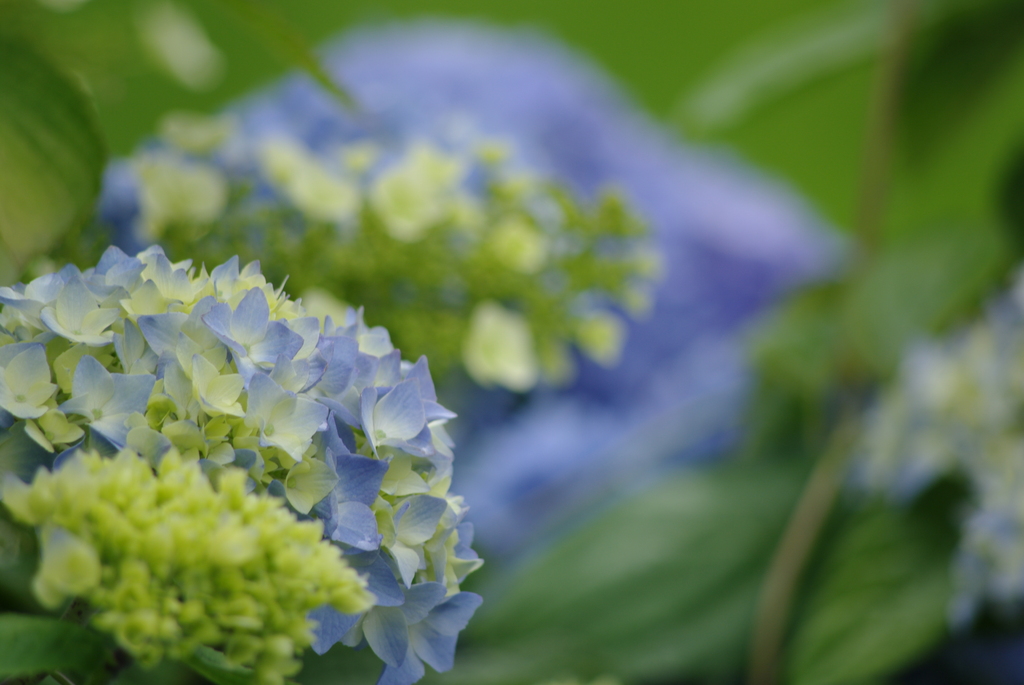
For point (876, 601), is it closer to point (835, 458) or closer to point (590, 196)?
point (835, 458)

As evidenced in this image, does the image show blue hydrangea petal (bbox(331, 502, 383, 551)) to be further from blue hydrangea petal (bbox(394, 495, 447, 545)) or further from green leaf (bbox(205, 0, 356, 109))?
green leaf (bbox(205, 0, 356, 109))

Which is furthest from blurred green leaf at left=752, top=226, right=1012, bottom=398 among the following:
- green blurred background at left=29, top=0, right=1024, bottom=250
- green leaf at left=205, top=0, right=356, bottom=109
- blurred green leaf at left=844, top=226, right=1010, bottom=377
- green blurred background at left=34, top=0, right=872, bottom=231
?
green blurred background at left=34, top=0, right=872, bottom=231

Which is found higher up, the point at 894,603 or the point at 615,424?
the point at 615,424

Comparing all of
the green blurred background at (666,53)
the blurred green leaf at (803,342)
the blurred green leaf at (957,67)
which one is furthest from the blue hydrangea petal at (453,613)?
the green blurred background at (666,53)

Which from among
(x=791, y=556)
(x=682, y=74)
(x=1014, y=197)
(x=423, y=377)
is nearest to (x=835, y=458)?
(x=791, y=556)

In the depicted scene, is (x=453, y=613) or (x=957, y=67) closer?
(x=453, y=613)

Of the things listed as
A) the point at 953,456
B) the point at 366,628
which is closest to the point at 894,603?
the point at 953,456

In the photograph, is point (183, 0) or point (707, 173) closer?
point (183, 0)

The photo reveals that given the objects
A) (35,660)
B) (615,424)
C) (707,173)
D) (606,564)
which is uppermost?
(707,173)

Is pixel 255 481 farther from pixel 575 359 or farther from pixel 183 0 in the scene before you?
pixel 183 0
